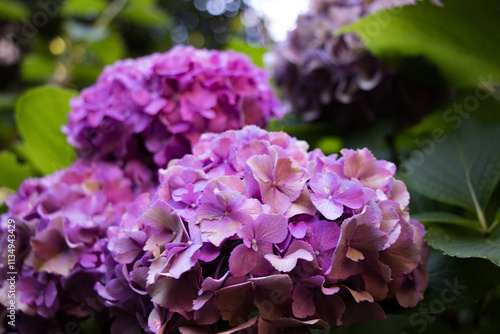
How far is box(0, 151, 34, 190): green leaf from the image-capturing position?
74 centimetres

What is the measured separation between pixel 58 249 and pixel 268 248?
292mm

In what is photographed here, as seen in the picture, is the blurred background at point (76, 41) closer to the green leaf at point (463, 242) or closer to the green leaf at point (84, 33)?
the green leaf at point (84, 33)

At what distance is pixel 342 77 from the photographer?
75 cm

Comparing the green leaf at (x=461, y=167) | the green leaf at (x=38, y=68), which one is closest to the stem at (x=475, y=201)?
the green leaf at (x=461, y=167)

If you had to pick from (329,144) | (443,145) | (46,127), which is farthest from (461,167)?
(46,127)

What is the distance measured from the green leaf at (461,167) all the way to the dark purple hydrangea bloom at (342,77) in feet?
0.37

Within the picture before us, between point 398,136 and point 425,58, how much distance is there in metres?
0.17

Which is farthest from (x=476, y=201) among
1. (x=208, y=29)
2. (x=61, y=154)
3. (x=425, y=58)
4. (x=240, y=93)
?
(x=208, y=29)

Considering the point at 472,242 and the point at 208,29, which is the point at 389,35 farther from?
the point at 208,29

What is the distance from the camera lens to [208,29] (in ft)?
10.3

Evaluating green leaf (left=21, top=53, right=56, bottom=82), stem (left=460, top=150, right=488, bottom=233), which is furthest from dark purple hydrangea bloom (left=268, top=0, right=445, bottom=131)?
green leaf (left=21, top=53, right=56, bottom=82)

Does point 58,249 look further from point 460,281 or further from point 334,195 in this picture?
point 460,281

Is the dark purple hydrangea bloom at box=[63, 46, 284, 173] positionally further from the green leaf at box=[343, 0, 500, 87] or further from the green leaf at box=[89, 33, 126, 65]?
the green leaf at box=[89, 33, 126, 65]

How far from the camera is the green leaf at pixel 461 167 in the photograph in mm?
588
